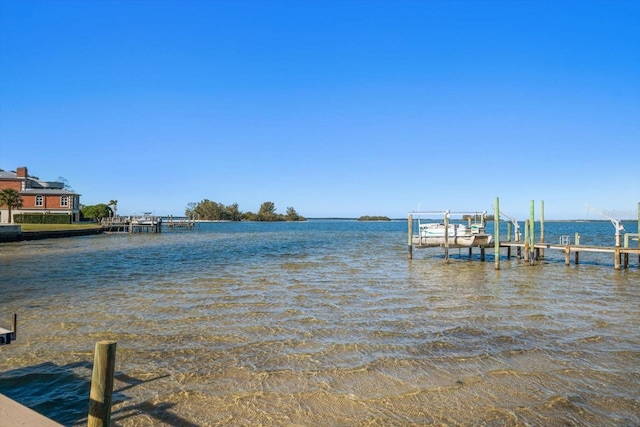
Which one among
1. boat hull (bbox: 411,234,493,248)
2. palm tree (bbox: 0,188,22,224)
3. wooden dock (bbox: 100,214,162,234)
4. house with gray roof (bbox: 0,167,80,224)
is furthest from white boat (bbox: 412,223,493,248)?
house with gray roof (bbox: 0,167,80,224)

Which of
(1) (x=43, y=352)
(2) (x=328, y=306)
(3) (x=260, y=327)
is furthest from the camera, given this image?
(2) (x=328, y=306)

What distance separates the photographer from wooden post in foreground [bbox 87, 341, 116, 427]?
417 cm

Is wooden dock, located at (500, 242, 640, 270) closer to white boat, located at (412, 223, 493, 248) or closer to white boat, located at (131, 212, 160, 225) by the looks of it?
white boat, located at (412, 223, 493, 248)

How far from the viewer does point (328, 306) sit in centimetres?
1493

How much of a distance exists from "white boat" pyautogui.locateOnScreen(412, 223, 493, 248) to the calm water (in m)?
9.44

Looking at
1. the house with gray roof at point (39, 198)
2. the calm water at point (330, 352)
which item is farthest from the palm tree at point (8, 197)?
the calm water at point (330, 352)

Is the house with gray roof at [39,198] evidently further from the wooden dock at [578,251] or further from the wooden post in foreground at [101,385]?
the wooden post in foreground at [101,385]

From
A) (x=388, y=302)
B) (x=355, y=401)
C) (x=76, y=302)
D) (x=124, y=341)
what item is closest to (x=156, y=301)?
(x=76, y=302)

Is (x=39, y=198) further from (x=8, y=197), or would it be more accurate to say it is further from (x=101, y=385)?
(x=101, y=385)

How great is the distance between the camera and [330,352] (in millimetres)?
9734

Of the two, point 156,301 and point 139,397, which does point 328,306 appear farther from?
point 139,397

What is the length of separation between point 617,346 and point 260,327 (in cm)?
905

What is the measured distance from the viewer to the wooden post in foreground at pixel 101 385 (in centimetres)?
417

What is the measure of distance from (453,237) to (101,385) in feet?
93.7
